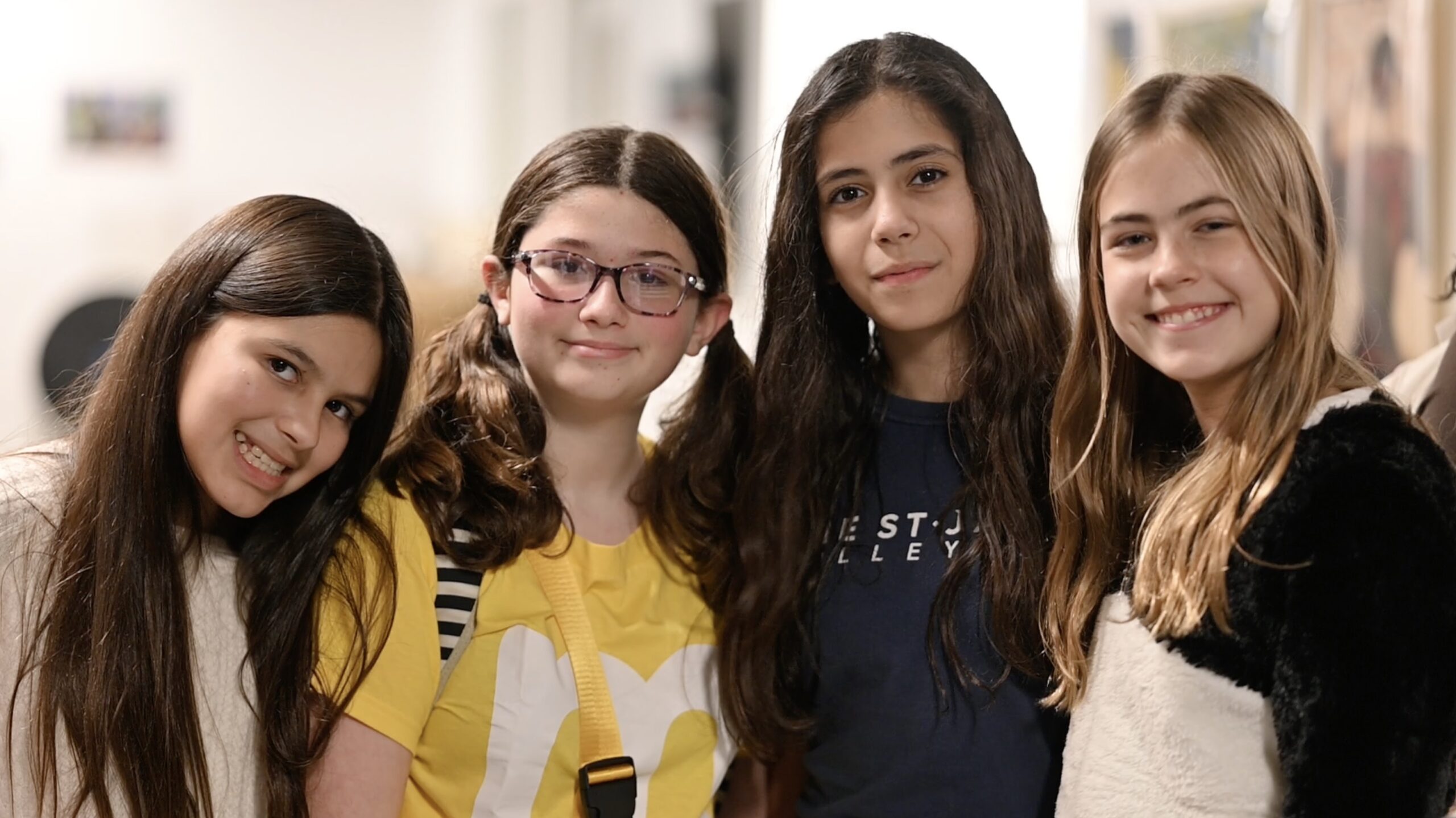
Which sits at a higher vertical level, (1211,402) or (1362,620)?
(1211,402)

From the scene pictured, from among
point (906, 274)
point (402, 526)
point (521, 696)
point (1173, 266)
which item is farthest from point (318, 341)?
point (1173, 266)

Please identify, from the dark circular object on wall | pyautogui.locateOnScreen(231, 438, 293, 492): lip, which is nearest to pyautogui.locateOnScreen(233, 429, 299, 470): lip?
pyautogui.locateOnScreen(231, 438, 293, 492): lip

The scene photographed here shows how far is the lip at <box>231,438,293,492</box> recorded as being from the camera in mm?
1586

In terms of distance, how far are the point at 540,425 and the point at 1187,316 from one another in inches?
33.9

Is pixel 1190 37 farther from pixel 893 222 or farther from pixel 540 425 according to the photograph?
pixel 540 425

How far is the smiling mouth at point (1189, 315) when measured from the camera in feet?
4.81

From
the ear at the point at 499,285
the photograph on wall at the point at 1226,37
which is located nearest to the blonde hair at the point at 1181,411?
the ear at the point at 499,285

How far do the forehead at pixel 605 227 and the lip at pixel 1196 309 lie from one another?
676 millimetres

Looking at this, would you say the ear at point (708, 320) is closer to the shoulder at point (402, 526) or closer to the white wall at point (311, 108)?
the shoulder at point (402, 526)

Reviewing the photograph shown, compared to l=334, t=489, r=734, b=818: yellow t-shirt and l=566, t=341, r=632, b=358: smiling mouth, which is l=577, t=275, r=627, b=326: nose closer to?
l=566, t=341, r=632, b=358: smiling mouth

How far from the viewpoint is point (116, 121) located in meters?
4.65

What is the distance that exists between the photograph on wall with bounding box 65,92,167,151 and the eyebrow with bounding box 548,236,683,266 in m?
3.49

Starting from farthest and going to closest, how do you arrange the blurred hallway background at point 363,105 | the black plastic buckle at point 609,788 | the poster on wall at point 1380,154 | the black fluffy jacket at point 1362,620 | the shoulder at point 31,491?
the blurred hallway background at point 363,105, the poster on wall at point 1380,154, the black plastic buckle at point 609,788, the shoulder at point 31,491, the black fluffy jacket at point 1362,620

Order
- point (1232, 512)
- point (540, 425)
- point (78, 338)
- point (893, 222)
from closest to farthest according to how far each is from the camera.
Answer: point (1232, 512) → point (893, 222) → point (540, 425) → point (78, 338)
